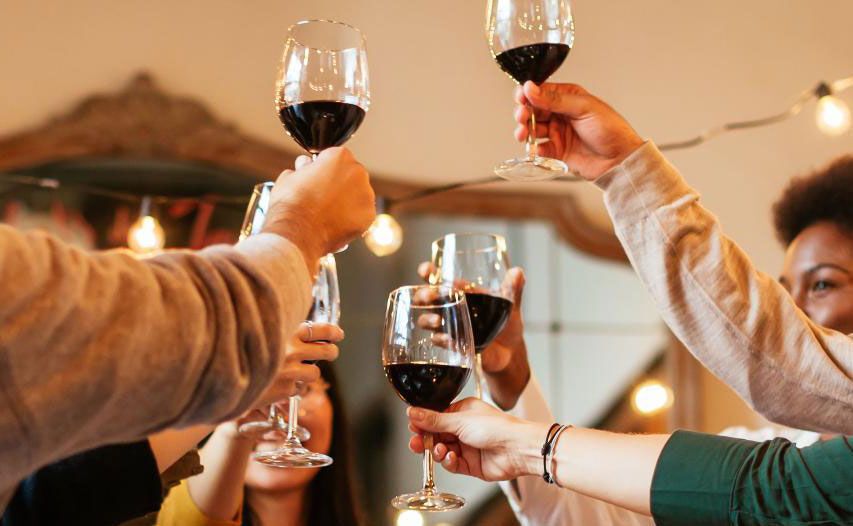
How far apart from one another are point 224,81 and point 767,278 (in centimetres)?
291

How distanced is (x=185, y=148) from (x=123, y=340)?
297cm

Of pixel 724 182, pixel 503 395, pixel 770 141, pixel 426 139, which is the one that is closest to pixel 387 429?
pixel 426 139

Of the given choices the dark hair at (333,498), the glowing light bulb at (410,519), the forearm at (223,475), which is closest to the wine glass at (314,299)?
the forearm at (223,475)

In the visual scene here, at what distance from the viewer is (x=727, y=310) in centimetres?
101

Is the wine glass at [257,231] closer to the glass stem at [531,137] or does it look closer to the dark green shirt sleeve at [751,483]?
the glass stem at [531,137]

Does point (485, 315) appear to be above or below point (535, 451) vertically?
above

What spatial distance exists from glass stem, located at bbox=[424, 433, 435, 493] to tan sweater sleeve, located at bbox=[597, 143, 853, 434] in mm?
301

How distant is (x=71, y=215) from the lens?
3275 mm

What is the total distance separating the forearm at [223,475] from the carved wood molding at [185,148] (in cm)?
209

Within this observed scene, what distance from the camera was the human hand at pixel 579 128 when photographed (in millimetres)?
1071

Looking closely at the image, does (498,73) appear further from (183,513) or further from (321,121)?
(321,121)

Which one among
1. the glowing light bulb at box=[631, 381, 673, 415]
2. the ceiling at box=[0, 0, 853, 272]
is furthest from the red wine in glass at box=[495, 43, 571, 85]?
the glowing light bulb at box=[631, 381, 673, 415]

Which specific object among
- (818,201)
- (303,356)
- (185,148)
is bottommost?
(303,356)

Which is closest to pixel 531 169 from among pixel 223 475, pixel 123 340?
pixel 123 340
